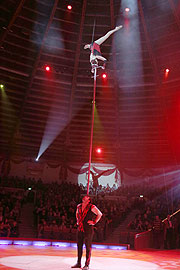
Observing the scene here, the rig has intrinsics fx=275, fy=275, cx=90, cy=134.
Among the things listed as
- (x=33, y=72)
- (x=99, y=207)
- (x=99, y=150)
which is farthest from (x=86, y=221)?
(x=99, y=150)

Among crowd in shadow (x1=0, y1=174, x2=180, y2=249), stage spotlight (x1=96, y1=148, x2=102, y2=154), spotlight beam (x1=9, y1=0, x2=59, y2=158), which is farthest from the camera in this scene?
stage spotlight (x1=96, y1=148, x2=102, y2=154)

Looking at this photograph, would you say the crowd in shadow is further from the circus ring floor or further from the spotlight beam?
the spotlight beam

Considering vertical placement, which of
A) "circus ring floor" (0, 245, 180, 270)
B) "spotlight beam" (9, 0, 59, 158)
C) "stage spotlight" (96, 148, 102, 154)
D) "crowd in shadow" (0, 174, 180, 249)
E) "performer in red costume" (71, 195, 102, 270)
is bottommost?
"circus ring floor" (0, 245, 180, 270)

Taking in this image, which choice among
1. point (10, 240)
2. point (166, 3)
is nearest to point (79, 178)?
point (10, 240)

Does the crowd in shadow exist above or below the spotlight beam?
below

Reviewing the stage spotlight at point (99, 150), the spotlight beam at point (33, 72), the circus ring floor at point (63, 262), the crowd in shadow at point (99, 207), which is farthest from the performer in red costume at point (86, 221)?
the stage spotlight at point (99, 150)

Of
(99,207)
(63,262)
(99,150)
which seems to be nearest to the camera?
(63,262)

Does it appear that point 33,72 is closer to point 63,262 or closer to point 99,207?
point 99,207

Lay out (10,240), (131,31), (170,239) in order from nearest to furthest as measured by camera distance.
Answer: (10,240) → (170,239) → (131,31)

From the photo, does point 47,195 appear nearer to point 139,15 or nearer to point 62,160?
point 62,160

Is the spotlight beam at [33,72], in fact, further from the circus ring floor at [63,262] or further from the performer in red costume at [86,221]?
the performer in red costume at [86,221]

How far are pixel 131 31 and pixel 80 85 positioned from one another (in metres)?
4.78

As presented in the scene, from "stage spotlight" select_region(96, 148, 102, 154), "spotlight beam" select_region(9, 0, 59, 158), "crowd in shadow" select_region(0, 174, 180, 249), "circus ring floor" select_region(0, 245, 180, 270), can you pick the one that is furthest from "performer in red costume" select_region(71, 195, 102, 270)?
"stage spotlight" select_region(96, 148, 102, 154)

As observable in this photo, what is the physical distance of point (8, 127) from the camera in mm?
20250
